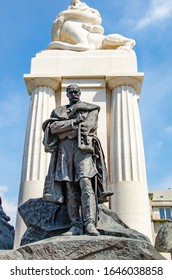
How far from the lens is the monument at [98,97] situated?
12039mm

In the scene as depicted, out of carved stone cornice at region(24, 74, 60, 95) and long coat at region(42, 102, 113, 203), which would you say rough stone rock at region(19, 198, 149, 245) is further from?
carved stone cornice at region(24, 74, 60, 95)

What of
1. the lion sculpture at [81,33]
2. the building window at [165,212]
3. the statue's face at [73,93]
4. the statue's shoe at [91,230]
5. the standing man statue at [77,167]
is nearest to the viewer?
the statue's shoe at [91,230]

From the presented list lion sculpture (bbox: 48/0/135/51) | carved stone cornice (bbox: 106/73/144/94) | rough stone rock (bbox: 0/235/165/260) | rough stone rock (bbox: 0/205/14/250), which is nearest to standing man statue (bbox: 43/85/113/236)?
rough stone rock (bbox: 0/235/165/260)

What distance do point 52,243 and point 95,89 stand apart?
9.83 metres

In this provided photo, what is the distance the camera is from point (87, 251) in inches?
191

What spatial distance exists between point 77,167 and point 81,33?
10.8 metres

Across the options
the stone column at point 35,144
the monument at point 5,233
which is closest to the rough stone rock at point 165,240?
the stone column at point 35,144

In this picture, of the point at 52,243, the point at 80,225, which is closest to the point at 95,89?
the point at 80,225

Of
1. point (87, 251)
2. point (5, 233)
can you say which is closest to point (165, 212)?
point (5, 233)

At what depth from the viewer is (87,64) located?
14406mm

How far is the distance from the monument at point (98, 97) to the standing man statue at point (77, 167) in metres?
5.60

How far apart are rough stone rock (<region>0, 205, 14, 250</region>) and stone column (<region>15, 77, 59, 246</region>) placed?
40cm

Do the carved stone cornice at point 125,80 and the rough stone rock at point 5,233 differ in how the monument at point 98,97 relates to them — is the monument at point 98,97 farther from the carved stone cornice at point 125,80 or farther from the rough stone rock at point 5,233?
the rough stone rock at point 5,233

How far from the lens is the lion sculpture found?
1545 centimetres
